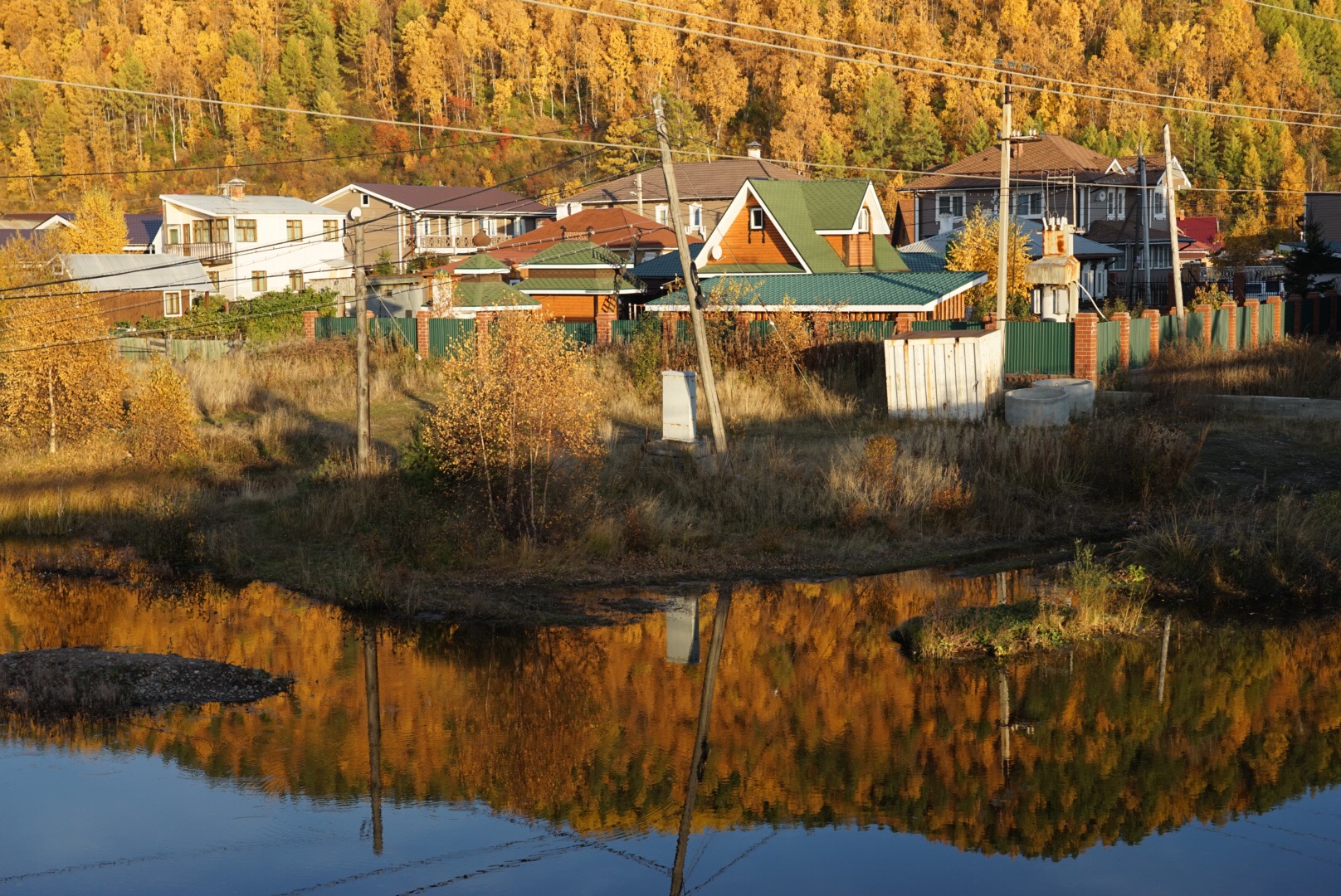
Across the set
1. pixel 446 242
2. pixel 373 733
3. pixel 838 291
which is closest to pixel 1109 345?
pixel 838 291

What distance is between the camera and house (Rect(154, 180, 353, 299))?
6225 cm

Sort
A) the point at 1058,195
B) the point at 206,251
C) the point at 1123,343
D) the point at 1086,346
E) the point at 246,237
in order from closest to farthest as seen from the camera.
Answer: the point at 1086,346 < the point at 1123,343 < the point at 246,237 < the point at 206,251 < the point at 1058,195

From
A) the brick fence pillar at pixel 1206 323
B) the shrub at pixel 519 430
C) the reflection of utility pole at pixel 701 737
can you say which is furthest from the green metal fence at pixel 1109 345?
the reflection of utility pole at pixel 701 737

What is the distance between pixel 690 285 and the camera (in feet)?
69.2

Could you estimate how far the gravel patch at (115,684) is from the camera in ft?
45.0

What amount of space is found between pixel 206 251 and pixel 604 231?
19912 millimetres

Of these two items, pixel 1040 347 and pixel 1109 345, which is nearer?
pixel 1040 347

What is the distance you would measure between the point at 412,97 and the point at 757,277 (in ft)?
315

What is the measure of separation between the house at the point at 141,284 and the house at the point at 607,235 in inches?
529

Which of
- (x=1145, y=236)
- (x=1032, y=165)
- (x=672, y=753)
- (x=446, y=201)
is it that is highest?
(x=1032, y=165)

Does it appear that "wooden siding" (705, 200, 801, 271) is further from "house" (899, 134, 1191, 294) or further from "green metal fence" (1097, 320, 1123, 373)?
"house" (899, 134, 1191, 294)

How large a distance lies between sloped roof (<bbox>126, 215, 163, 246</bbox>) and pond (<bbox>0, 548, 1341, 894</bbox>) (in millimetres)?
61187

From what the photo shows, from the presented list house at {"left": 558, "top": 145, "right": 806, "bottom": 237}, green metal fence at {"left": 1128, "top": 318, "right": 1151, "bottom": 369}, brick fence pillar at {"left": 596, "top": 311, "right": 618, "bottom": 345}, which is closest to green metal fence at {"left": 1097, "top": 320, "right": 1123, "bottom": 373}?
green metal fence at {"left": 1128, "top": 318, "right": 1151, "bottom": 369}

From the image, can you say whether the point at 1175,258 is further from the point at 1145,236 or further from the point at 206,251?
the point at 206,251
